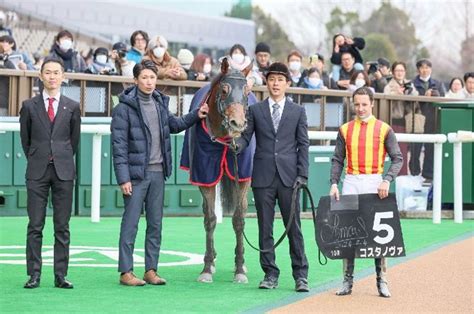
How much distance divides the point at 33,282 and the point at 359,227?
2632 mm

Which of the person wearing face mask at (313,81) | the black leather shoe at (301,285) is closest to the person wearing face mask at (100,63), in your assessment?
the person wearing face mask at (313,81)

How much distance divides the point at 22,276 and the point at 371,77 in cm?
1129

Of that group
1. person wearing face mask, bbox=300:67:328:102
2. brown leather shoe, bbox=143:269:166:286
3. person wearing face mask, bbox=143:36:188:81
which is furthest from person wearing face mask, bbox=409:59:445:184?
brown leather shoe, bbox=143:269:166:286

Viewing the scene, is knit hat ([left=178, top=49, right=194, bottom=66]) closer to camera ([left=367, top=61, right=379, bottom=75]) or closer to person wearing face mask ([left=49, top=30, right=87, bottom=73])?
person wearing face mask ([left=49, top=30, right=87, bottom=73])

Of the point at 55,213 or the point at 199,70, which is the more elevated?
the point at 199,70

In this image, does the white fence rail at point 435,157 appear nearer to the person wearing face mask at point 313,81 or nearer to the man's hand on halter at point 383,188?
the person wearing face mask at point 313,81

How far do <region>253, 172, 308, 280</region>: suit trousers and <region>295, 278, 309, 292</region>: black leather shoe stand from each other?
139 mm

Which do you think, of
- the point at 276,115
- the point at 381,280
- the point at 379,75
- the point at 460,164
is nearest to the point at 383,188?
the point at 381,280

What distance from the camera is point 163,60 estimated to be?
16.8 metres

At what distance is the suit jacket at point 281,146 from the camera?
34.6 feet

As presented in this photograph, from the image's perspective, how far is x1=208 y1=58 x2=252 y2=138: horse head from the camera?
10.0m

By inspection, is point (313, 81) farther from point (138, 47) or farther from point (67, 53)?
point (67, 53)

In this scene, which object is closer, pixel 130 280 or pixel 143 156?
pixel 130 280

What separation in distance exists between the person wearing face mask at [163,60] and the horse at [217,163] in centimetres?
500
